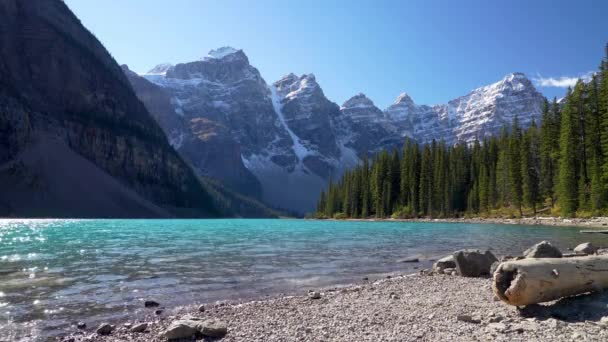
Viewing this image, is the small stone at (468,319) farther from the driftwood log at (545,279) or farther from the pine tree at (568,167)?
the pine tree at (568,167)

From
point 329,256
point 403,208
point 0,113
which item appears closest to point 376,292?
point 329,256

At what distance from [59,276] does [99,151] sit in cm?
17215

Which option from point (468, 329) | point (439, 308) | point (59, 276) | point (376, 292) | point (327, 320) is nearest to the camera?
point (468, 329)

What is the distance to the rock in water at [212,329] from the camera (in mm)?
9018

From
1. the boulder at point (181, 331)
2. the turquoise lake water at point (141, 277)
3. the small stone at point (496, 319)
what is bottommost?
the turquoise lake water at point (141, 277)

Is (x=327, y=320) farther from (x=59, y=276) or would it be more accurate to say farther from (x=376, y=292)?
(x=59, y=276)

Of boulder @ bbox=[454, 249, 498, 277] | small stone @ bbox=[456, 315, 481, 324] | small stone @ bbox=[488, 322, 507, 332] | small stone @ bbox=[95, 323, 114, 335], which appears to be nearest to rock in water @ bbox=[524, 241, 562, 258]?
boulder @ bbox=[454, 249, 498, 277]

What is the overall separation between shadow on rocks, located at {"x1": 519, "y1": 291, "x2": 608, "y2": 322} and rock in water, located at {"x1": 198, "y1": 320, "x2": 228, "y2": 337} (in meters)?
6.82

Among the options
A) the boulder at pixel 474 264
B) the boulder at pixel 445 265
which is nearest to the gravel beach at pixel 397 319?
the boulder at pixel 474 264

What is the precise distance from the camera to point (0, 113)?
434ft

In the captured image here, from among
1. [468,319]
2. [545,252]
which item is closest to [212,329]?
[468,319]

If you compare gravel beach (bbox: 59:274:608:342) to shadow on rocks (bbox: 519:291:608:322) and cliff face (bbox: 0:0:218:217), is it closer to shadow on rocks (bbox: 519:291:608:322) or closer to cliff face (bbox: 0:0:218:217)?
shadow on rocks (bbox: 519:291:608:322)

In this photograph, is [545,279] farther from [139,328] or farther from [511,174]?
[511,174]

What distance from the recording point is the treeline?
5862cm
